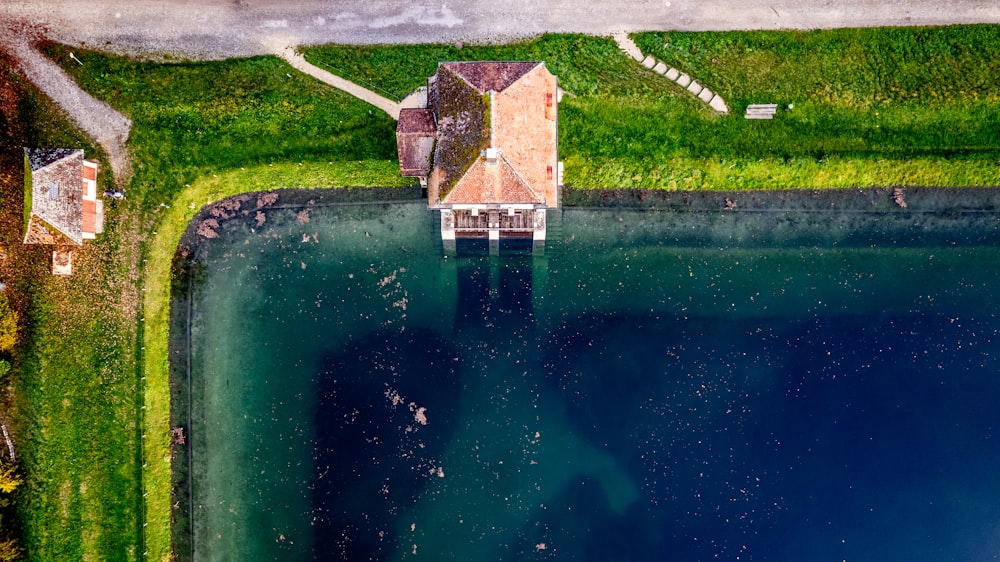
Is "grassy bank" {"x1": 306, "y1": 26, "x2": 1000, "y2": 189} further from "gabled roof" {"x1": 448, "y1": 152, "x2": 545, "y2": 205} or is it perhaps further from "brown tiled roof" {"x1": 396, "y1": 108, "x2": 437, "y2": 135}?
"gabled roof" {"x1": 448, "y1": 152, "x2": 545, "y2": 205}

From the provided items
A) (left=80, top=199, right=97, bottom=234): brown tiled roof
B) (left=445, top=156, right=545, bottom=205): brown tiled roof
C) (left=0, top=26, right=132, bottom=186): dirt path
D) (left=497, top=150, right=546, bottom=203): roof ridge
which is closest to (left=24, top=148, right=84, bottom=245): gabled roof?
(left=80, top=199, right=97, bottom=234): brown tiled roof

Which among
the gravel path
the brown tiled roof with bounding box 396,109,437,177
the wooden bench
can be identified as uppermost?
the gravel path

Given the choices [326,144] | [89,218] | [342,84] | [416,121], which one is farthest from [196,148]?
[416,121]

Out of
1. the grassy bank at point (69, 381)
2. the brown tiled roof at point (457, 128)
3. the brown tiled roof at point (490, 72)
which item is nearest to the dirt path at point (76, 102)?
the grassy bank at point (69, 381)

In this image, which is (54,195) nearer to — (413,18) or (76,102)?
(76,102)

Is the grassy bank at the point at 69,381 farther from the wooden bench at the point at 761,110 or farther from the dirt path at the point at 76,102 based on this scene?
the wooden bench at the point at 761,110
